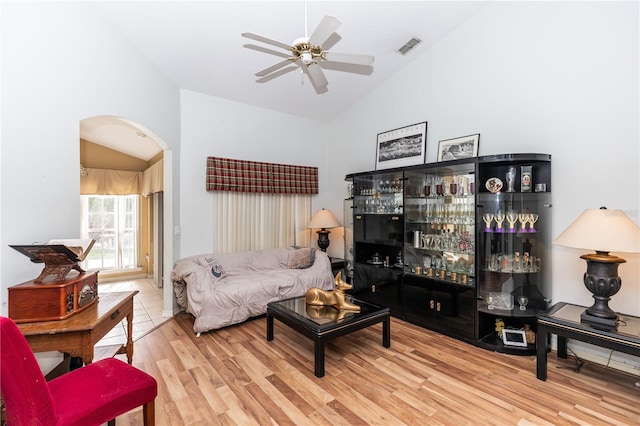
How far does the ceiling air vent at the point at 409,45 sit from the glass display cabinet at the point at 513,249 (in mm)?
1781

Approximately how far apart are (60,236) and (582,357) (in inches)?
179

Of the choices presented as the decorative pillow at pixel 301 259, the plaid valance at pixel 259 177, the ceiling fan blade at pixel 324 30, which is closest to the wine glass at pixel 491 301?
the decorative pillow at pixel 301 259

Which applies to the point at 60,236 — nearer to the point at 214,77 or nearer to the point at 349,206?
the point at 214,77

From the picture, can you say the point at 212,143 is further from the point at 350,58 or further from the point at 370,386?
the point at 370,386

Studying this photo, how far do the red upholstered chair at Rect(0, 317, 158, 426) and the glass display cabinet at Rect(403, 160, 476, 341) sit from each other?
287 centimetres

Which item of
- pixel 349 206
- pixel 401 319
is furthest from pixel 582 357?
pixel 349 206

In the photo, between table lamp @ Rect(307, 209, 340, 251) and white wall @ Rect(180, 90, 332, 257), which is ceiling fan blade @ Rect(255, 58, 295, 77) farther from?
table lamp @ Rect(307, 209, 340, 251)

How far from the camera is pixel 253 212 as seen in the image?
15.9 feet

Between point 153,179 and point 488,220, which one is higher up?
point 153,179

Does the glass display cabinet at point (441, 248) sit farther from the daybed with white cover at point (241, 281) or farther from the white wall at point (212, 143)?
the white wall at point (212, 143)

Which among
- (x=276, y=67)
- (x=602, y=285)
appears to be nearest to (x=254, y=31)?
(x=276, y=67)

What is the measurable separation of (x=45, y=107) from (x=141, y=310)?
314cm

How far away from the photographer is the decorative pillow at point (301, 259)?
4.68 metres

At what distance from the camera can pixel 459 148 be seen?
11.9 ft
